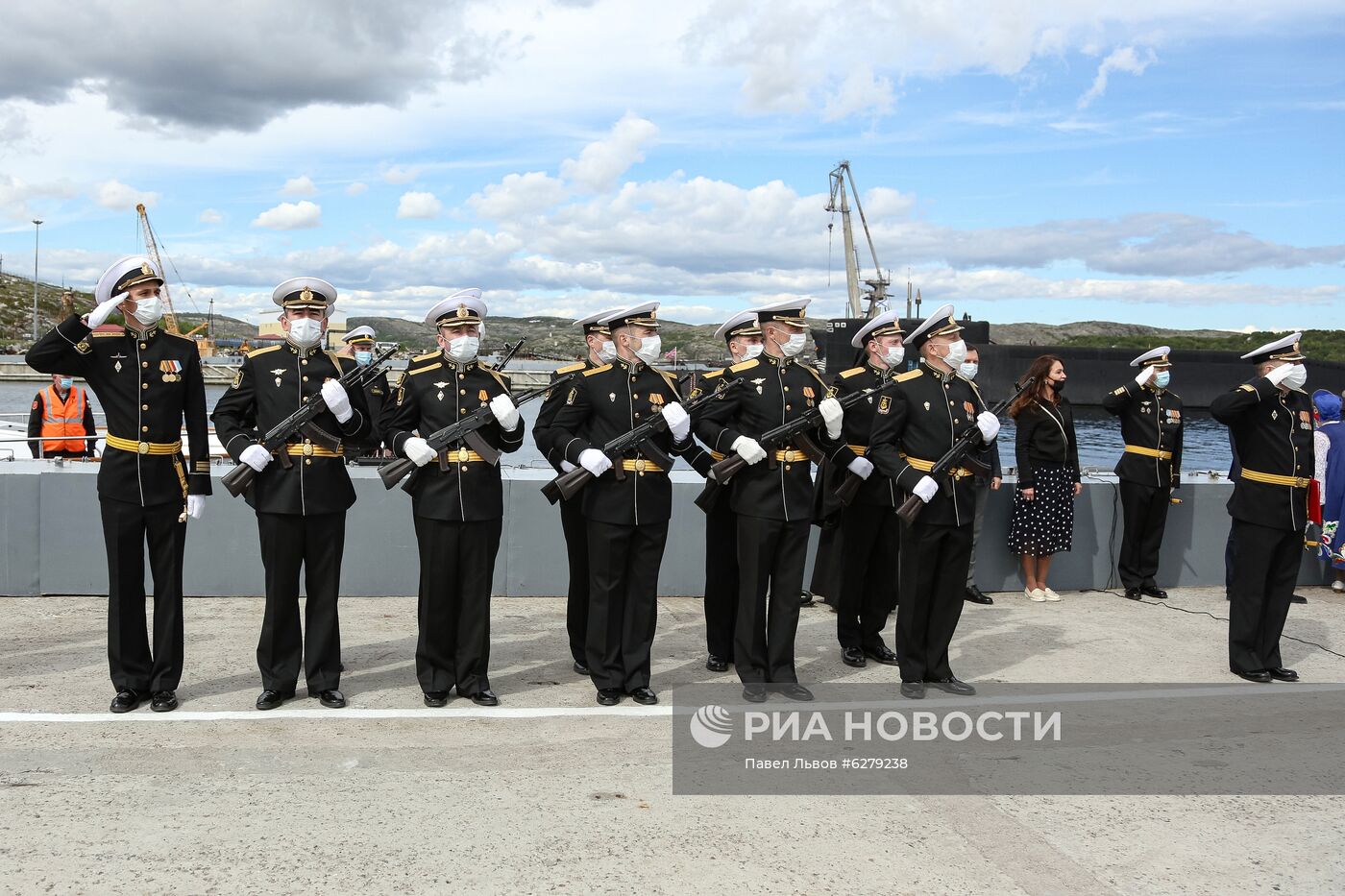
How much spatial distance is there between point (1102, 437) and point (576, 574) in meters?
52.5

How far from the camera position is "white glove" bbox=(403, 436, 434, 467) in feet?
18.0

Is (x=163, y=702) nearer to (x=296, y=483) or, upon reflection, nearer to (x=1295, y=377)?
(x=296, y=483)

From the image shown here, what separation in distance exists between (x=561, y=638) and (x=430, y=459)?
1964 mm

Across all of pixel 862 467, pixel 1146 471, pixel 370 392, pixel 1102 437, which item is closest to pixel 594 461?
pixel 862 467

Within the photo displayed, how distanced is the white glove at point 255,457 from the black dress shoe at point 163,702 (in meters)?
1.15

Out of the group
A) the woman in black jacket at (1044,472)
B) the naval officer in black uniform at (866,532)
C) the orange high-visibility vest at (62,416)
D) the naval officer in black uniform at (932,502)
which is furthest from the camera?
the orange high-visibility vest at (62,416)

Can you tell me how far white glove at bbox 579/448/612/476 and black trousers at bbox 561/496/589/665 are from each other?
57 centimetres

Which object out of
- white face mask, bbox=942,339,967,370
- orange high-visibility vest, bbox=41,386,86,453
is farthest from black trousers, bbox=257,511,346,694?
orange high-visibility vest, bbox=41,386,86,453

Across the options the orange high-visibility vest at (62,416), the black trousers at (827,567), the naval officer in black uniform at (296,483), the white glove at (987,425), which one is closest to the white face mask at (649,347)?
the naval officer in black uniform at (296,483)

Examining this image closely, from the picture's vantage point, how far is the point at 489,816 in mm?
4109

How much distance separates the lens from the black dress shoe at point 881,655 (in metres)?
6.80

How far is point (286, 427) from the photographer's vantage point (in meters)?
5.39

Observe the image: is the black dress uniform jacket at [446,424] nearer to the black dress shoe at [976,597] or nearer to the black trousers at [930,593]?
the black trousers at [930,593]

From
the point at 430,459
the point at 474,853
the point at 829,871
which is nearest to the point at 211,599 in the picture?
the point at 430,459
